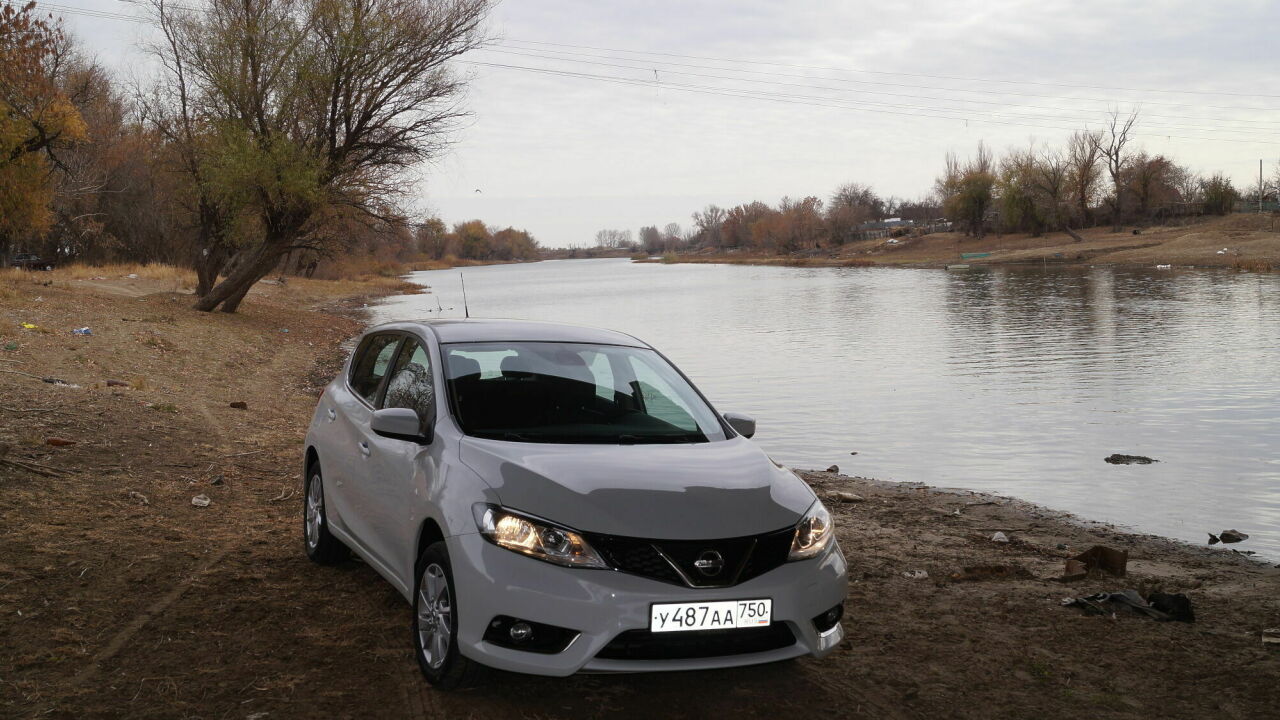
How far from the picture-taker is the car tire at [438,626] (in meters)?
4.43

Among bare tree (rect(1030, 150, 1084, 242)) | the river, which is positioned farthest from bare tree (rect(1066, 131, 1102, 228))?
the river

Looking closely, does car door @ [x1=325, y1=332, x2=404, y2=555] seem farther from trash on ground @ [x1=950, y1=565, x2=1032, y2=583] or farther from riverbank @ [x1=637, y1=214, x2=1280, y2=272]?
riverbank @ [x1=637, y1=214, x2=1280, y2=272]

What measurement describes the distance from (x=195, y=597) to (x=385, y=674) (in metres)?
1.85

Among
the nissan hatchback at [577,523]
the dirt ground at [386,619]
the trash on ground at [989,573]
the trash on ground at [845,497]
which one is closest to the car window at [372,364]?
the nissan hatchback at [577,523]

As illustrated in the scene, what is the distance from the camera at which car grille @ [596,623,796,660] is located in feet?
13.2

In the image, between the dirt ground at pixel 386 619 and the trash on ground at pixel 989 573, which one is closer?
the dirt ground at pixel 386 619

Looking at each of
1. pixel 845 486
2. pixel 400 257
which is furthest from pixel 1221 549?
pixel 400 257

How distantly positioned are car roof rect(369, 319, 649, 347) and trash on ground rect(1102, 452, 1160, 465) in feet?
28.0

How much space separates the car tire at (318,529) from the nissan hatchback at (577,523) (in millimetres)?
1028

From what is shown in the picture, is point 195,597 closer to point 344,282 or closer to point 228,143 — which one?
point 228,143

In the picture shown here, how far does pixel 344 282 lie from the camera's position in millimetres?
82375

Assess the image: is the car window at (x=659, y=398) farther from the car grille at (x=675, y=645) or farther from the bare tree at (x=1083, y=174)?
the bare tree at (x=1083, y=174)

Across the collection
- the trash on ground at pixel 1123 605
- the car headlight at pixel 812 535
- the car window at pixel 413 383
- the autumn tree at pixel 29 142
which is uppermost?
the autumn tree at pixel 29 142

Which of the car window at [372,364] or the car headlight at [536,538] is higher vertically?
the car window at [372,364]
